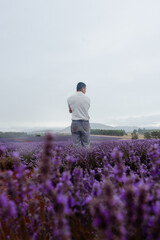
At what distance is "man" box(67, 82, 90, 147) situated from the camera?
4.56m

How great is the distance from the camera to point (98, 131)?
61.1 feet

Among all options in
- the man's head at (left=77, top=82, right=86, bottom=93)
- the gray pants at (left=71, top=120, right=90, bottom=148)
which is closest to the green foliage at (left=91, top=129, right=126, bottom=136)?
the gray pants at (left=71, top=120, right=90, bottom=148)

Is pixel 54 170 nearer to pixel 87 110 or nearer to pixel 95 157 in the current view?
pixel 95 157

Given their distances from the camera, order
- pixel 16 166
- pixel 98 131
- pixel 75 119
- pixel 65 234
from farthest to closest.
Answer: pixel 98 131 < pixel 75 119 < pixel 16 166 < pixel 65 234

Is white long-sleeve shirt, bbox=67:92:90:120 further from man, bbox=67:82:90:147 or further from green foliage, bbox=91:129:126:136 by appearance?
green foliage, bbox=91:129:126:136

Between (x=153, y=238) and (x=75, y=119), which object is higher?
(x=75, y=119)

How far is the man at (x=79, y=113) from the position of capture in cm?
456

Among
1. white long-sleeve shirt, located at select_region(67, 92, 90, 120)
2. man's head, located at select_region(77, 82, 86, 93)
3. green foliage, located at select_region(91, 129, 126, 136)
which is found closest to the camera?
white long-sleeve shirt, located at select_region(67, 92, 90, 120)

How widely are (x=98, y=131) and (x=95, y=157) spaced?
51.1ft

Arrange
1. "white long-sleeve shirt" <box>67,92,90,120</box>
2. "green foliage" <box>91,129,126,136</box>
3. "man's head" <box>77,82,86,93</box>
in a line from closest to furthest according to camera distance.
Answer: "white long-sleeve shirt" <box>67,92,90,120</box>
"man's head" <box>77,82,86,93</box>
"green foliage" <box>91,129,126,136</box>

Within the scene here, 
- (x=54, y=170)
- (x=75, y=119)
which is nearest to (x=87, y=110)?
(x=75, y=119)

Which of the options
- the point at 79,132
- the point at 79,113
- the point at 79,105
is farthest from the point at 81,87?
the point at 79,132

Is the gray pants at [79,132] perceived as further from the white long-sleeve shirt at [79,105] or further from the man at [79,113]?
the white long-sleeve shirt at [79,105]

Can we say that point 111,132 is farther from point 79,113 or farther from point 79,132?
point 79,113
